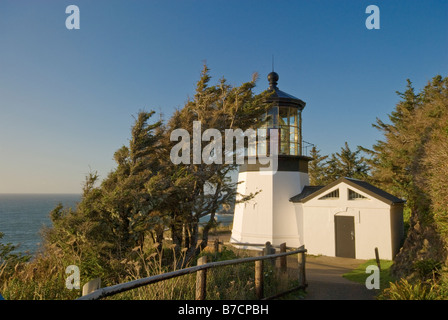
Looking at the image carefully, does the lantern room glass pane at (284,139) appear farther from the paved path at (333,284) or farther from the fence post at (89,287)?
the fence post at (89,287)

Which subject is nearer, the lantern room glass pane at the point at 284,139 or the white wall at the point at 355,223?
the white wall at the point at 355,223

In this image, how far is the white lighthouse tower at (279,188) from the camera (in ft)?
56.9

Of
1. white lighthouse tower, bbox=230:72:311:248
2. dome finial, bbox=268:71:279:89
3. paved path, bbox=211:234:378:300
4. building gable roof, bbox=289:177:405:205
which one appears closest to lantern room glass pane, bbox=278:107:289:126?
white lighthouse tower, bbox=230:72:311:248

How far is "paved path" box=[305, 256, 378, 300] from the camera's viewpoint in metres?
7.85

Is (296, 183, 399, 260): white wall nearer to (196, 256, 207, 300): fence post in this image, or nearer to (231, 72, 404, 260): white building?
(231, 72, 404, 260): white building

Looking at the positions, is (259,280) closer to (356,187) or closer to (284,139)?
(356,187)

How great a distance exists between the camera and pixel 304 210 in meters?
16.9

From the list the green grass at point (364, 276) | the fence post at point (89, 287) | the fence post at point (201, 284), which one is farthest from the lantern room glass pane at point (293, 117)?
the fence post at point (89, 287)

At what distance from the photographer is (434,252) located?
29.6ft

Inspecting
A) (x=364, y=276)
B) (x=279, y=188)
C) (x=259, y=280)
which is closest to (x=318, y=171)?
(x=279, y=188)

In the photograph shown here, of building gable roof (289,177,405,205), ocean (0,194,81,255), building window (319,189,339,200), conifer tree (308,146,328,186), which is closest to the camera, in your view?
ocean (0,194,81,255)

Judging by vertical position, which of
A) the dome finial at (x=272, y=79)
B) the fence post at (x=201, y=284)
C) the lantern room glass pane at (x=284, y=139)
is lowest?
the fence post at (x=201, y=284)

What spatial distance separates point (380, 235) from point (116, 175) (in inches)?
523

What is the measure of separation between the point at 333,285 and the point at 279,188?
9034mm
